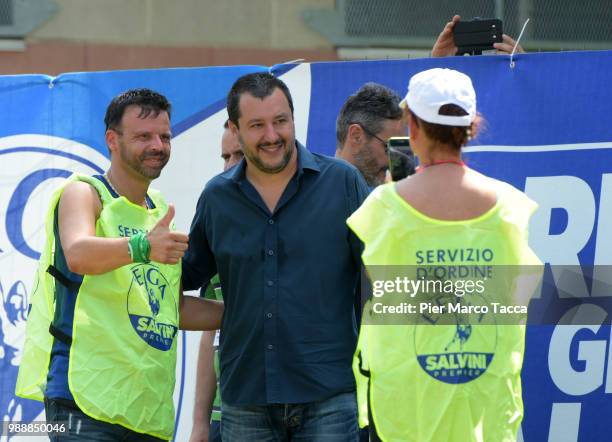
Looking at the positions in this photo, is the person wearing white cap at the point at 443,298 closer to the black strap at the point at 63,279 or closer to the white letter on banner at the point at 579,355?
the black strap at the point at 63,279

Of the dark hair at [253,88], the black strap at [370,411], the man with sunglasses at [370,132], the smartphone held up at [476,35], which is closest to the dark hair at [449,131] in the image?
the black strap at [370,411]

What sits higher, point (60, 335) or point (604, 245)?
point (604, 245)

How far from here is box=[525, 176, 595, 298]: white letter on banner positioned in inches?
185

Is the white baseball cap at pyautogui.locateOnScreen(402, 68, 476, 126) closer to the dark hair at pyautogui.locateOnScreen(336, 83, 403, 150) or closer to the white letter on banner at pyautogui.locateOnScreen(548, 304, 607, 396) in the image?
the dark hair at pyautogui.locateOnScreen(336, 83, 403, 150)

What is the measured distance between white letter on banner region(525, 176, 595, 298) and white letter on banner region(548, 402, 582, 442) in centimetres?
49

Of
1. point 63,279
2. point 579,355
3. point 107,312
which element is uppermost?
point 63,279

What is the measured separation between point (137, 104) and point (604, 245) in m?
2.13

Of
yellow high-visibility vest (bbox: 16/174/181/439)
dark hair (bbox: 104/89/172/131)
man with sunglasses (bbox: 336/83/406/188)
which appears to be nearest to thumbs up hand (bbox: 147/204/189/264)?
yellow high-visibility vest (bbox: 16/174/181/439)

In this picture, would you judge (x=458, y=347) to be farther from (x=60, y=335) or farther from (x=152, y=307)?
(x=60, y=335)

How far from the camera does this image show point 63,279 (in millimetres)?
3639

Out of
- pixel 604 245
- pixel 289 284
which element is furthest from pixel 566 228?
pixel 289 284

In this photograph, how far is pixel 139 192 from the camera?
3.91 meters

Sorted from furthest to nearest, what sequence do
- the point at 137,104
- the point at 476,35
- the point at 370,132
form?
1. the point at 476,35
2. the point at 370,132
3. the point at 137,104

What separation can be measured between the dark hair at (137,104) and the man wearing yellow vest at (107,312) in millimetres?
115
